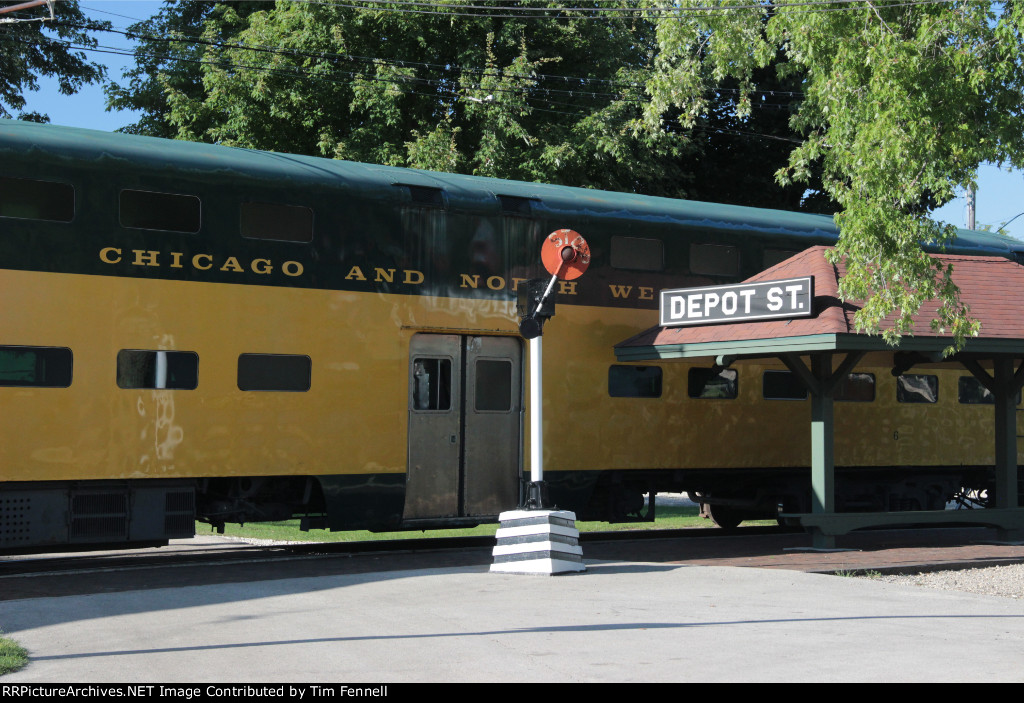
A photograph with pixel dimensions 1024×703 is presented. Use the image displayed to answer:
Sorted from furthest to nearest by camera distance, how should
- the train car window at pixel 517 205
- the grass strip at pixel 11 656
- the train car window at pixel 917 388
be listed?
the train car window at pixel 917 388 < the train car window at pixel 517 205 < the grass strip at pixel 11 656

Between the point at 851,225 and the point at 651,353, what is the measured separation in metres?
3.18

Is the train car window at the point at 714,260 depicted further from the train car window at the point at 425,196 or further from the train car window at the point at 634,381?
the train car window at the point at 425,196

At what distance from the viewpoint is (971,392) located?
63.7 ft

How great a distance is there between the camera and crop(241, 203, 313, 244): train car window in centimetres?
1368

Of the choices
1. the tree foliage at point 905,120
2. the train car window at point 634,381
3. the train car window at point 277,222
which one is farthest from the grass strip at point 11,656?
the tree foliage at point 905,120

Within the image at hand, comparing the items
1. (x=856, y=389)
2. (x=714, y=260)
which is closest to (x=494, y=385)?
(x=714, y=260)

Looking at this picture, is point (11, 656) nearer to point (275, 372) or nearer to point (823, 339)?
point (275, 372)

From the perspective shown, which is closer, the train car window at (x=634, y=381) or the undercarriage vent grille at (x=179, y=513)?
the undercarriage vent grille at (x=179, y=513)

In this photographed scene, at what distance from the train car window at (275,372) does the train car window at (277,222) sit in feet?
4.53

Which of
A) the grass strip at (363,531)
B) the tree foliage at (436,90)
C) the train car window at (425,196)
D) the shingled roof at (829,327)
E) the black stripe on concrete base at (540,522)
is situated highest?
the tree foliage at (436,90)

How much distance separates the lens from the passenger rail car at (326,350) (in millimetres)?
12539

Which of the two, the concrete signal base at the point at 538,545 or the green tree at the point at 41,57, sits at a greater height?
the green tree at the point at 41,57

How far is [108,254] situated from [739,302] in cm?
774

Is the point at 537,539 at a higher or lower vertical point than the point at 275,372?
lower
